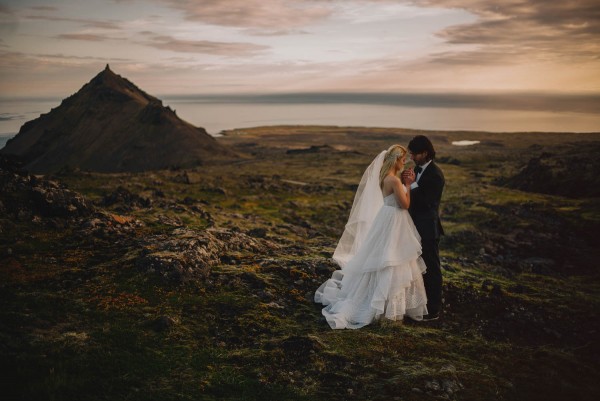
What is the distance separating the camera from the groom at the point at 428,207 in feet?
38.0

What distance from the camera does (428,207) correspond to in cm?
1189

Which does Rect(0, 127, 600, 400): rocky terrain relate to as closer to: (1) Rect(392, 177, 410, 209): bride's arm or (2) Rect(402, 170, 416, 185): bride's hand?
(1) Rect(392, 177, 410, 209): bride's arm

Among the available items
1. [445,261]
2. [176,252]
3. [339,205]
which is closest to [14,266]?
[176,252]

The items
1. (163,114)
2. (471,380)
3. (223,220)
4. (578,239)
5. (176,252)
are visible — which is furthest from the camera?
(163,114)

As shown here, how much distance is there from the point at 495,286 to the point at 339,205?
2525 centimetres

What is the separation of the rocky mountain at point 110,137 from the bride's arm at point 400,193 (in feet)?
287

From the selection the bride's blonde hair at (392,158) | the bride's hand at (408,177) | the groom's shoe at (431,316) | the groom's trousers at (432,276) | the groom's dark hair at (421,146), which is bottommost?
the groom's shoe at (431,316)

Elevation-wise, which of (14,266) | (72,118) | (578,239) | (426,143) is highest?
(72,118)

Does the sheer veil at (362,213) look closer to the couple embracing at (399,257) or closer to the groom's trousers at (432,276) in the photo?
the couple embracing at (399,257)

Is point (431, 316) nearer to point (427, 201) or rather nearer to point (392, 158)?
point (427, 201)

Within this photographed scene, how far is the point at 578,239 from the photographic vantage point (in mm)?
28609

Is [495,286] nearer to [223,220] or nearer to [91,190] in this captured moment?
[223,220]

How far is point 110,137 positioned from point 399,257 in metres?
116

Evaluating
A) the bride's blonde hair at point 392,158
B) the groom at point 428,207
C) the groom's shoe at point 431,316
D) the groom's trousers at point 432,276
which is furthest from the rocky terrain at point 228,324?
the bride's blonde hair at point 392,158
